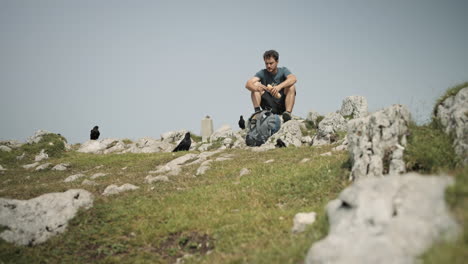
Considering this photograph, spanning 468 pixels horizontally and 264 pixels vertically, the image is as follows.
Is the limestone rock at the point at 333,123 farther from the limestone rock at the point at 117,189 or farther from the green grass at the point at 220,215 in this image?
the limestone rock at the point at 117,189

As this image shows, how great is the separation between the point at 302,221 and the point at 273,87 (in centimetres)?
1436

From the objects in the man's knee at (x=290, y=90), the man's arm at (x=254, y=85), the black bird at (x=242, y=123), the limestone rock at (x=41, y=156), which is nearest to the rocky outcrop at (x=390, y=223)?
the man's arm at (x=254, y=85)

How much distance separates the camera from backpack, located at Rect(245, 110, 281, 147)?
24.0 meters

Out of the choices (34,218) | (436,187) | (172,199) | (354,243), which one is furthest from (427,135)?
(34,218)

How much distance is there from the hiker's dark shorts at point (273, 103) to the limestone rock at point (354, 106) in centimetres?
880

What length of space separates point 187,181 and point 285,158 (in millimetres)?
4861

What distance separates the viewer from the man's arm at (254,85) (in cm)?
2263

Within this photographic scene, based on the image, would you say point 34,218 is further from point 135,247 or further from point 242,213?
point 242,213

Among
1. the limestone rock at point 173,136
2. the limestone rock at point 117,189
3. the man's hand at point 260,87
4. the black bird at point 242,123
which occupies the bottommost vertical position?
the limestone rock at point 173,136

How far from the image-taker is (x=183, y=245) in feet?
29.9

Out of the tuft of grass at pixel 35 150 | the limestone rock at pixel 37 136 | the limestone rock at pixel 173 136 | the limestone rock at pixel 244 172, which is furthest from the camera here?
the limestone rock at pixel 173 136

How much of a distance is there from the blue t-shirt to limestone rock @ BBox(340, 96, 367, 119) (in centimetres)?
1012

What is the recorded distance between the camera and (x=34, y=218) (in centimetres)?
1041

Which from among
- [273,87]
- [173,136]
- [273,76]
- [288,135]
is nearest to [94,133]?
[173,136]
